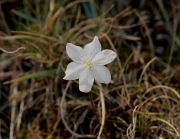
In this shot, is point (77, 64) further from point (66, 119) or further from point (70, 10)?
point (70, 10)

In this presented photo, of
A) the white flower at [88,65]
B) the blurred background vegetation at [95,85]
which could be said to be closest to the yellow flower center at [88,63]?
the white flower at [88,65]

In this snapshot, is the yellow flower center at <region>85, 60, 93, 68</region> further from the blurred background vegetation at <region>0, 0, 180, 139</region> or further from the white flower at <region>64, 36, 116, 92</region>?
the blurred background vegetation at <region>0, 0, 180, 139</region>

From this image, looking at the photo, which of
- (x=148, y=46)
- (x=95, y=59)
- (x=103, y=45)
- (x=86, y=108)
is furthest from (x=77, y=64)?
(x=148, y=46)

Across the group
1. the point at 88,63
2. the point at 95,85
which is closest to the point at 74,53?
the point at 88,63

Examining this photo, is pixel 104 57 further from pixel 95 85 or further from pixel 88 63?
pixel 95 85

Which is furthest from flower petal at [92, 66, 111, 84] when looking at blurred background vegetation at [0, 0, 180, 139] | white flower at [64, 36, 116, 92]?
blurred background vegetation at [0, 0, 180, 139]

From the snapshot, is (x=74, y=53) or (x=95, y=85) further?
(x=95, y=85)

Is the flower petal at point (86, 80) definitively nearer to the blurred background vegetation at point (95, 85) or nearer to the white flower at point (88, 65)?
the white flower at point (88, 65)
